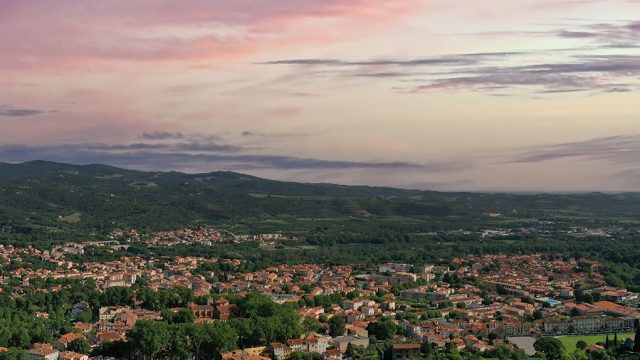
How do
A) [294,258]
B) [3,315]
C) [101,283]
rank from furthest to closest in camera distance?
[294,258] → [101,283] → [3,315]

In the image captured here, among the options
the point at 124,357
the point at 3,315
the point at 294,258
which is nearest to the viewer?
the point at 124,357

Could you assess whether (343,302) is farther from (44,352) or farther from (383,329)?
(44,352)

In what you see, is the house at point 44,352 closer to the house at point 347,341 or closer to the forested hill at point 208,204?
the house at point 347,341

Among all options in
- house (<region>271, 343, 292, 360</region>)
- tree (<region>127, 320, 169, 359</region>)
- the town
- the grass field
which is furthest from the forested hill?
the grass field

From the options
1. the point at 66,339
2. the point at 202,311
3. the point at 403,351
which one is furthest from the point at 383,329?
the point at 66,339

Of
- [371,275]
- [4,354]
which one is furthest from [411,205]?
[4,354]

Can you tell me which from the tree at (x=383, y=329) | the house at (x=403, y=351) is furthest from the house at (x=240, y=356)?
the tree at (x=383, y=329)

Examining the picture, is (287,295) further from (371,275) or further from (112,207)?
(112,207)
